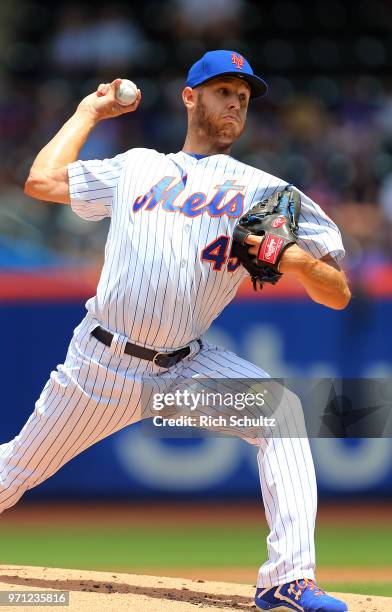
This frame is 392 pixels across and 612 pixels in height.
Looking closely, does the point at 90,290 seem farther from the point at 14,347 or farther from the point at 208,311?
the point at 208,311

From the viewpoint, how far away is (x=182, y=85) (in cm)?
877

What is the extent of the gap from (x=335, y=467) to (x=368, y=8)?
523cm

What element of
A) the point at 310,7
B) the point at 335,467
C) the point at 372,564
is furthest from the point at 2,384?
the point at 310,7

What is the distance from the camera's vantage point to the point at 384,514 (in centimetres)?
622

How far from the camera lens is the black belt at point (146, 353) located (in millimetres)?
3527

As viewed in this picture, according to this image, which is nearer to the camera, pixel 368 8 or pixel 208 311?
pixel 208 311

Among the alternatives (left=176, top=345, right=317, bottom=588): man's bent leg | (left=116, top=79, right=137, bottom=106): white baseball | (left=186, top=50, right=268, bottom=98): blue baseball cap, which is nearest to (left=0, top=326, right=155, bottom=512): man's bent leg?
(left=176, top=345, right=317, bottom=588): man's bent leg

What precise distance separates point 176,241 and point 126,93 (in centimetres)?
63

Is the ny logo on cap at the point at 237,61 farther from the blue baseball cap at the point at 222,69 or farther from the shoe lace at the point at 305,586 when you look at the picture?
the shoe lace at the point at 305,586

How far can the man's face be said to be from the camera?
3.63 meters

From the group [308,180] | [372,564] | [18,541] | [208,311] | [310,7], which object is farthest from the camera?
[310,7]

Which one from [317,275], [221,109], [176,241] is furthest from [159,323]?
Answer: [221,109]

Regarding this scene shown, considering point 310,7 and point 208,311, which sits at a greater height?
point 310,7

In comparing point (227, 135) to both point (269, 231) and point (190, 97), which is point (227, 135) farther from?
point (269, 231)
